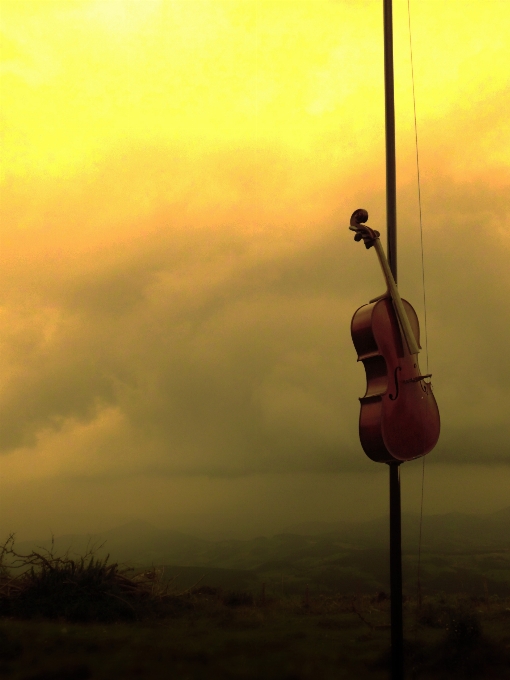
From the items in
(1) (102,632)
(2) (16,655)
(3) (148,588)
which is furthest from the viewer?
(3) (148,588)

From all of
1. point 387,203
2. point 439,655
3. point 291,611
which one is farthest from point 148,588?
point 387,203

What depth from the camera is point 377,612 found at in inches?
415

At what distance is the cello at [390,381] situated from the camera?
270 inches

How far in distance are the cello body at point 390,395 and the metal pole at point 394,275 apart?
349 millimetres

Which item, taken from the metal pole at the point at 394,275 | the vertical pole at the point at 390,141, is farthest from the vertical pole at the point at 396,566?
the vertical pole at the point at 390,141

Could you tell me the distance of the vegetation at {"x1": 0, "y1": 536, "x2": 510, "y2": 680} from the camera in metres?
8.09

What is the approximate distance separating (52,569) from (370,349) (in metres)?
6.53

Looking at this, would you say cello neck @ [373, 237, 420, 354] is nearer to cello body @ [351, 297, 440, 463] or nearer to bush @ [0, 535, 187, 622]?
cello body @ [351, 297, 440, 463]

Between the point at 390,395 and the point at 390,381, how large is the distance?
144 millimetres

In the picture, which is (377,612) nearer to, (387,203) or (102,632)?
(102,632)

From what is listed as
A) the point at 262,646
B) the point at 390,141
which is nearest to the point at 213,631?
the point at 262,646

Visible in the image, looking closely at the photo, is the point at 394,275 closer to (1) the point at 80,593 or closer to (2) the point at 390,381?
(2) the point at 390,381

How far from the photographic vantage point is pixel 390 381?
7000mm

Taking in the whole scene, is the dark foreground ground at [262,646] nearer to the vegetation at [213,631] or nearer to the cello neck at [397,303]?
the vegetation at [213,631]
